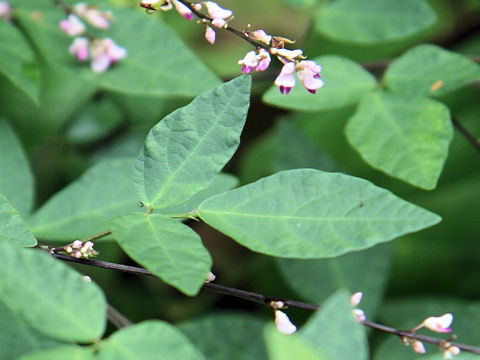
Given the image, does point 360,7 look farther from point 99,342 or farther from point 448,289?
point 99,342

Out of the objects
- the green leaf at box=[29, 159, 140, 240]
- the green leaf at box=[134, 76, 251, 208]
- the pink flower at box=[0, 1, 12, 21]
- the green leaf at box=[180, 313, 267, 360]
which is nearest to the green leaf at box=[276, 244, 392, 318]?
the green leaf at box=[180, 313, 267, 360]

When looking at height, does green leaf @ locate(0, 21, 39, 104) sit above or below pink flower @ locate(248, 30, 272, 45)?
below

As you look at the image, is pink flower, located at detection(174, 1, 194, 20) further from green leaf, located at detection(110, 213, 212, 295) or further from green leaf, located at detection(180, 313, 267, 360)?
green leaf, located at detection(180, 313, 267, 360)

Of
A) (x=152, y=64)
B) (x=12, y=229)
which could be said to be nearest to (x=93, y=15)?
(x=152, y=64)

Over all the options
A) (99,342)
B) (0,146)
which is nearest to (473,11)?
(0,146)

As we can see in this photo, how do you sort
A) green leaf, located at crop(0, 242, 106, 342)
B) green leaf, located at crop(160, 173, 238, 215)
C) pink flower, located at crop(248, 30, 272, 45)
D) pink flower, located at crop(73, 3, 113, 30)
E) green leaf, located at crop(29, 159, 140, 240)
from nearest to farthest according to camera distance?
green leaf, located at crop(0, 242, 106, 342)
pink flower, located at crop(248, 30, 272, 45)
green leaf, located at crop(160, 173, 238, 215)
green leaf, located at crop(29, 159, 140, 240)
pink flower, located at crop(73, 3, 113, 30)

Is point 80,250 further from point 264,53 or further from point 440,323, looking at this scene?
point 440,323
